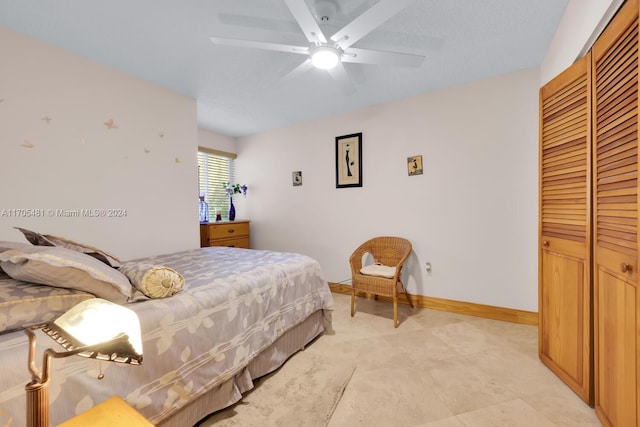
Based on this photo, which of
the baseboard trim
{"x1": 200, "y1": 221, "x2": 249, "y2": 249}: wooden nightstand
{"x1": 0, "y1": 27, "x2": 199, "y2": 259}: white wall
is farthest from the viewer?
{"x1": 200, "y1": 221, "x2": 249, "y2": 249}: wooden nightstand

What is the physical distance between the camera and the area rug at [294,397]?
144 cm

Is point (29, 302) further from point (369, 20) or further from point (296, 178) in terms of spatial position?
point (296, 178)

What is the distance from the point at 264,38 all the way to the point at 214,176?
2.75m

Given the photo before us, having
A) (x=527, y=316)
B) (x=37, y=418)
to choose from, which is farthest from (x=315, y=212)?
(x=37, y=418)

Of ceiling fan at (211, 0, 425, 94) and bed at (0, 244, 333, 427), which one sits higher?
ceiling fan at (211, 0, 425, 94)

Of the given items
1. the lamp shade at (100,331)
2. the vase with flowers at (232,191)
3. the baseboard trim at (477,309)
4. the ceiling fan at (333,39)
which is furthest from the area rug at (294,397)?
the vase with flowers at (232,191)

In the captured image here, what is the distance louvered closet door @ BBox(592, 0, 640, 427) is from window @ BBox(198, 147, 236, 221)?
13.7ft

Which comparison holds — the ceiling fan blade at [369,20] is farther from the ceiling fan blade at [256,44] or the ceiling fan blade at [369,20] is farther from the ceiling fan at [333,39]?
the ceiling fan blade at [256,44]

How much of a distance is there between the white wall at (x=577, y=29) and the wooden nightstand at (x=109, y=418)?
242 cm

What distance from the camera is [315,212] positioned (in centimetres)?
385

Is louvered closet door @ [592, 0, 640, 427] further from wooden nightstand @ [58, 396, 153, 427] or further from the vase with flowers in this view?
the vase with flowers

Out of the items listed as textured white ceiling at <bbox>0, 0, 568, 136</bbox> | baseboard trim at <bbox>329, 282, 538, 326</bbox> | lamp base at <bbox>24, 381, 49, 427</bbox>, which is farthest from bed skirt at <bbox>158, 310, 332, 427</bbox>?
textured white ceiling at <bbox>0, 0, 568, 136</bbox>

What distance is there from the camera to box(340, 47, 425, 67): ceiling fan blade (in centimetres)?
179

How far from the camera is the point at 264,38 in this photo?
1.98m
